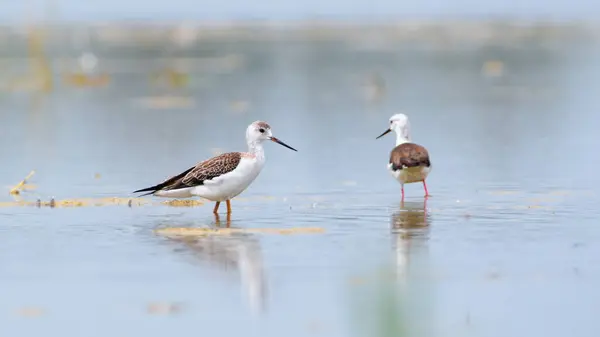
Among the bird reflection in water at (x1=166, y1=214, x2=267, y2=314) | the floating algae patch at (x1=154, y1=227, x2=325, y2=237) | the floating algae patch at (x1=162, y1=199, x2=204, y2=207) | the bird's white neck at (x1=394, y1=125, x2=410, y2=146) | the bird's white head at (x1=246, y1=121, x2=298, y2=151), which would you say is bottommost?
the bird reflection in water at (x1=166, y1=214, x2=267, y2=314)

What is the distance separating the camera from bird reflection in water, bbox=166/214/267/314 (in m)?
11.0

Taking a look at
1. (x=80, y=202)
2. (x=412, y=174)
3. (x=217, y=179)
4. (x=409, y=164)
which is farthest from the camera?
(x=412, y=174)

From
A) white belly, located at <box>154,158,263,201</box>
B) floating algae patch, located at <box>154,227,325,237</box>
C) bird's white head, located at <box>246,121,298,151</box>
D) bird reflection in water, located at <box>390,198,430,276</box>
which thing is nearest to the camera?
bird reflection in water, located at <box>390,198,430,276</box>

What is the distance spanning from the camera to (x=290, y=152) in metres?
21.3

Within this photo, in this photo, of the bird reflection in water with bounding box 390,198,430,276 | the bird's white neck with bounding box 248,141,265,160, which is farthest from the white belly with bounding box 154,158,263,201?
the bird reflection in water with bounding box 390,198,430,276

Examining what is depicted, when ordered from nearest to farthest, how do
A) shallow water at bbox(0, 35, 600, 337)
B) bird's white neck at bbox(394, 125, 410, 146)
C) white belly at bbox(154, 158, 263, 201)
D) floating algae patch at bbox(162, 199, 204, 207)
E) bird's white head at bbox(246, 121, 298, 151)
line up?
shallow water at bbox(0, 35, 600, 337) → white belly at bbox(154, 158, 263, 201) → bird's white head at bbox(246, 121, 298, 151) → floating algae patch at bbox(162, 199, 204, 207) → bird's white neck at bbox(394, 125, 410, 146)

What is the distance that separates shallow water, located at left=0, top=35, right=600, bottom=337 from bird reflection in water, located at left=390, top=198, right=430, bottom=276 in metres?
0.03

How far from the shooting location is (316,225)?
14.2m

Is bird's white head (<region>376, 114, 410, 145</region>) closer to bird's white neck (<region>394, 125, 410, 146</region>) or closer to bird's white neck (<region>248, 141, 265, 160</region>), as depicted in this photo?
bird's white neck (<region>394, 125, 410, 146</region>)

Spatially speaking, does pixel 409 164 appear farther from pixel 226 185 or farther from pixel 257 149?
pixel 226 185

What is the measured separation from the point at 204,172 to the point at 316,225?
4.59 ft

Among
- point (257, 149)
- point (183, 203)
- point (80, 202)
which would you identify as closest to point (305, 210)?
point (257, 149)

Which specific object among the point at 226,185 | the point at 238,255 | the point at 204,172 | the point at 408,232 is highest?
the point at 204,172

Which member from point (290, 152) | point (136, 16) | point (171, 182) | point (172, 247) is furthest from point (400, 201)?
point (136, 16)
